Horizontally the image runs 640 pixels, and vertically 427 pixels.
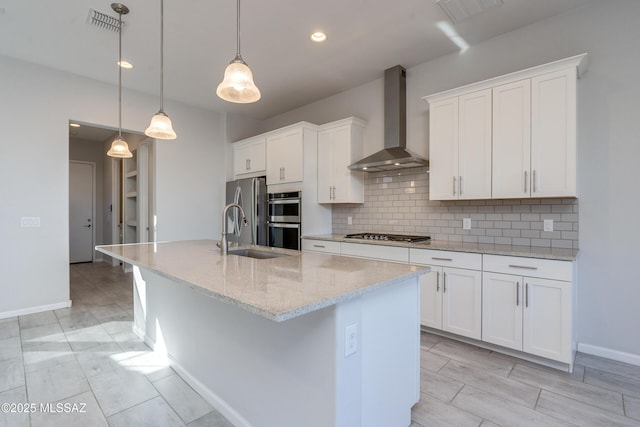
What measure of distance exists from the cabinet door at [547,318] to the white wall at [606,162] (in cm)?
57

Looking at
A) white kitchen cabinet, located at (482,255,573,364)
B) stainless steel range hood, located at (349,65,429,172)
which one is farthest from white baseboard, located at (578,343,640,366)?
stainless steel range hood, located at (349,65,429,172)

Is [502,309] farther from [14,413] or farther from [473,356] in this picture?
[14,413]

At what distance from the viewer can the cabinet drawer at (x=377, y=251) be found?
3072mm

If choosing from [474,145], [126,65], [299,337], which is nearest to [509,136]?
[474,145]

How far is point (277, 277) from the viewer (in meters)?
1.47

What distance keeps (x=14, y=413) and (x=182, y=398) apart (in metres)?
0.94

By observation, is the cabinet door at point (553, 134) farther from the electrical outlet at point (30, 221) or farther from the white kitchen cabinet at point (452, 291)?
the electrical outlet at point (30, 221)

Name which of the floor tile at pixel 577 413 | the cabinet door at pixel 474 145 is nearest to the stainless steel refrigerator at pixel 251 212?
the cabinet door at pixel 474 145

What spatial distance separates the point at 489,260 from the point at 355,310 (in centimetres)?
176

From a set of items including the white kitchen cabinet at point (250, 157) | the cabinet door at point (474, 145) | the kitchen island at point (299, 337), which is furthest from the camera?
the white kitchen cabinet at point (250, 157)

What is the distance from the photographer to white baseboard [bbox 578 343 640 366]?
7.79 feet

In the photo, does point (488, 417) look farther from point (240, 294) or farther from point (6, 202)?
point (6, 202)

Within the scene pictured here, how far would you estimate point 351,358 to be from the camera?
1287 mm

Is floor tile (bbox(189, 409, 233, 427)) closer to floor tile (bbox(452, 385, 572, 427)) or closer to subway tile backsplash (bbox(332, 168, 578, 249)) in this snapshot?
floor tile (bbox(452, 385, 572, 427))
